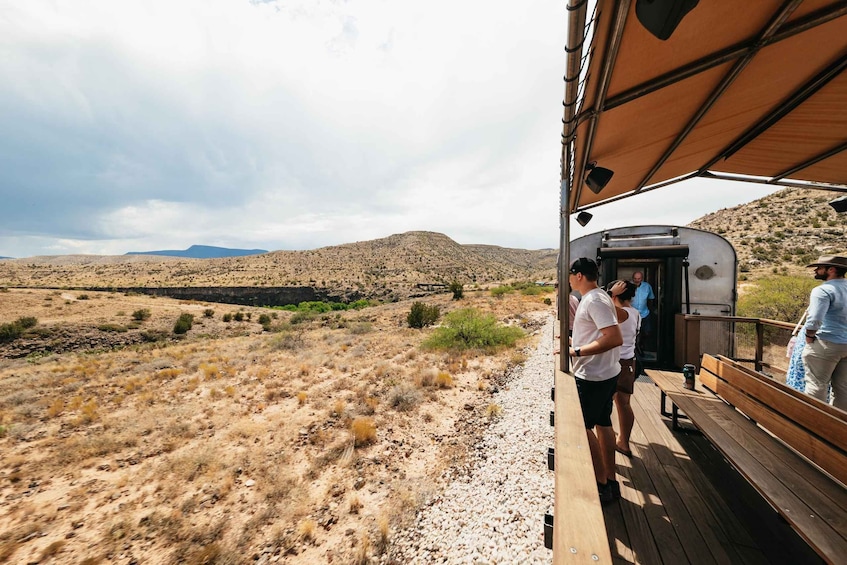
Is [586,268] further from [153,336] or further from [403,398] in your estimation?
[153,336]

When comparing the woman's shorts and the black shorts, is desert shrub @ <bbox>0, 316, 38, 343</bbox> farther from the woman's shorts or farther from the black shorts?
the woman's shorts

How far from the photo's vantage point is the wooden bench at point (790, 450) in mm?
1694

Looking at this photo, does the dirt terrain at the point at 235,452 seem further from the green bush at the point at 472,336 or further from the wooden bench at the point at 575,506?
the wooden bench at the point at 575,506

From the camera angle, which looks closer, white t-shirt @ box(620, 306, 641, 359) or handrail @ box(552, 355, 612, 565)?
handrail @ box(552, 355, 612, 565)

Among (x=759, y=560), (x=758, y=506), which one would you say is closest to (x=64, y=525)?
(x=759, y=560)

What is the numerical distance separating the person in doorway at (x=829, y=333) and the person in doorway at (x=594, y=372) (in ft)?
8.77

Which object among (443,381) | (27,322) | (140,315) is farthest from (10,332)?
(443,381)

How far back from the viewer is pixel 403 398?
7094mm

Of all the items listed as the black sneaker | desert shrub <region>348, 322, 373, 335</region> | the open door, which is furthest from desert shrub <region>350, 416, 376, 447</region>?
desert shrub <region>348, 322, 373, 335</region>

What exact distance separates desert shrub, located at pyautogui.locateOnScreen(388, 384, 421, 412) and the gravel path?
2028 millimetres

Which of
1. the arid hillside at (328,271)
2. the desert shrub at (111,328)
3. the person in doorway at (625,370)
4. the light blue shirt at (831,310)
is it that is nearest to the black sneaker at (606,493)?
the person in doorway at (625,370)

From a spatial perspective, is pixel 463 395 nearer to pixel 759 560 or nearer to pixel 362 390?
pixel 362 390

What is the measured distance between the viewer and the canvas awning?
1.86 meters

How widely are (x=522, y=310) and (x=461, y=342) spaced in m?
10.8
